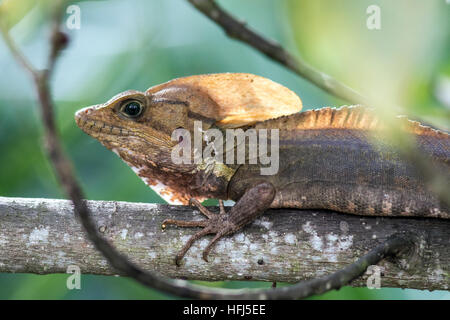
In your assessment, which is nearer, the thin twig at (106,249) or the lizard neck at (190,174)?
the thin twig at (106,249)

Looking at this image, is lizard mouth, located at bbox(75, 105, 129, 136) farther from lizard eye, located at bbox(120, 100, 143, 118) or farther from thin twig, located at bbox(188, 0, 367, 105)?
thin twig, located at bbox(188, 0, 367, 105)

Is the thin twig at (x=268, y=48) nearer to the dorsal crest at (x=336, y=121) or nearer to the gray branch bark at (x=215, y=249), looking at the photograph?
the gray branch bark at (x=215, y=249)

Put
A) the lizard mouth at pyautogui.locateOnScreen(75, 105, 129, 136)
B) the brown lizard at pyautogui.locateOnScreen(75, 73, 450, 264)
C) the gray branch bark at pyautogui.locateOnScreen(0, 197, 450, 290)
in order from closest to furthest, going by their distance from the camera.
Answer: the gray branch bark at pyautogui.locateOnScreen(0, 197, 450, 290) → the brown lizard at pyautogui.locateOnScreen(75, 73, 450, 264) → the lizard mouth at pyautogui.locateOnScreen(75, 105, 129, 136)

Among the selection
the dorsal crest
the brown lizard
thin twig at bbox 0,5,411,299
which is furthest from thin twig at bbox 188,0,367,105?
the dorsal crest

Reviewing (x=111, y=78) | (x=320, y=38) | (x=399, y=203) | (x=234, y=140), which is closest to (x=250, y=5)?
(x=111, y=78)

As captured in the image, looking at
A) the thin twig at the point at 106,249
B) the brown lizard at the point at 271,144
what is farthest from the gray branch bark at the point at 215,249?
the thin twig at the point at 106,249
